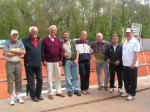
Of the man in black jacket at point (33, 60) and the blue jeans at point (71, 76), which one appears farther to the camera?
the blue jeans at point (71, 76)

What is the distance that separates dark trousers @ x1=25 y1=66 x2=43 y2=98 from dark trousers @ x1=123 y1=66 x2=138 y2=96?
2.39 metres

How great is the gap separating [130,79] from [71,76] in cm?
155

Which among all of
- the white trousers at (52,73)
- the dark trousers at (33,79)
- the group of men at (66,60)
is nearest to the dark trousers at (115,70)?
the group of men at (66,60)

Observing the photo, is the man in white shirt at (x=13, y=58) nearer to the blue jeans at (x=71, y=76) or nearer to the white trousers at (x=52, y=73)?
the white trousers at (x=52, y=73)

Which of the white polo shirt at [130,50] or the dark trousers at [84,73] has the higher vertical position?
the white polo shirt at [130,50]

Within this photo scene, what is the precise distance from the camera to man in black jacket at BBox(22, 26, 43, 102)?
28.1ft

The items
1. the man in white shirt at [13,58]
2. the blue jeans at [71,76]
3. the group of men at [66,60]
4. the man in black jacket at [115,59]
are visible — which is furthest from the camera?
the man in black jacket at [115,59]

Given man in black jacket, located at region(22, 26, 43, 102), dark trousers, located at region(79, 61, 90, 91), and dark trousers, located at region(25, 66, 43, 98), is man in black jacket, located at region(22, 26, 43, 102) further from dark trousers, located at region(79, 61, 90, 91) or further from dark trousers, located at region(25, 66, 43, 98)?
dark trousers, located at region(79, 61, 90, 91)

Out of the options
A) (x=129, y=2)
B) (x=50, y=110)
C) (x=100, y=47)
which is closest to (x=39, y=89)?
(x=50, y=110)

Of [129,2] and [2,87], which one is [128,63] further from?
[129,2]

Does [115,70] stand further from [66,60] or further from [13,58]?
[13,58]

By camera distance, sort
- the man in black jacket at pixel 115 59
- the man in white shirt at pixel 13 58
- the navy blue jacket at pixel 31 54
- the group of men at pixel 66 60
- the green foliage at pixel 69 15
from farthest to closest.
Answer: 1. the green foliage at pixel 69 15
2. the man in black jacket at pixel 115 59
3. the navy blue jacket at pixel 31 54
4. the group of men at pixel 66 60
5. the man in white shirt at pixel 13 58

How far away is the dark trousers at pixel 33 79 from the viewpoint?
8641 mm

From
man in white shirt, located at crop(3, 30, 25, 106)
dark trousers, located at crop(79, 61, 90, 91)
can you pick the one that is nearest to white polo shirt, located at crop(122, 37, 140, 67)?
dark trousers, located at crop(79, 61, 90, 91)
